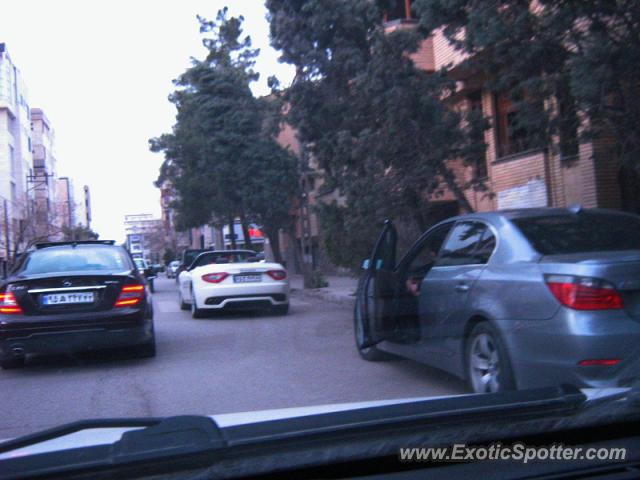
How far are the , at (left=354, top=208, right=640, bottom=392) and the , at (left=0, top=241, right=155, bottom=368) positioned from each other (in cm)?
272

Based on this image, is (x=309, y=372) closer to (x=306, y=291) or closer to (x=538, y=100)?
(x=538, y=100)

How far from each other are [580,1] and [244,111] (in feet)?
69.9

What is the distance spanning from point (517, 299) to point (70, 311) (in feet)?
16.7

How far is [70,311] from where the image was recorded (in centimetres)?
845

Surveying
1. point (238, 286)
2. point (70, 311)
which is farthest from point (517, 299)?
point (238, 286)

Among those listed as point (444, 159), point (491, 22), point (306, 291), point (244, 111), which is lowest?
point (306, 291)

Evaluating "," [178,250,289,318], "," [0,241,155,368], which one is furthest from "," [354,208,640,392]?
"," [178,250,289,318]

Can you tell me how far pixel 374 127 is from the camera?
45.2ft

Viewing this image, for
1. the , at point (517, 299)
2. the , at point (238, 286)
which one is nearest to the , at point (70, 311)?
the , at point (517, 299)

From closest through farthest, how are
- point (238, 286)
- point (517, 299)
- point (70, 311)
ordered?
point (517, 299), point (70, 311), point (238, 286)

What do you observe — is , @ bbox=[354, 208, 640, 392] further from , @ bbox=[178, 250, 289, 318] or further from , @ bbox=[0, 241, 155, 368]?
, @ bbox=[178, 250, 289, 318]

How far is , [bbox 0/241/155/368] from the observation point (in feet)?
27.2

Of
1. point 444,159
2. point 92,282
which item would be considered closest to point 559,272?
point 92,282

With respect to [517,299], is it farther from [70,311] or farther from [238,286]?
[238,286]
